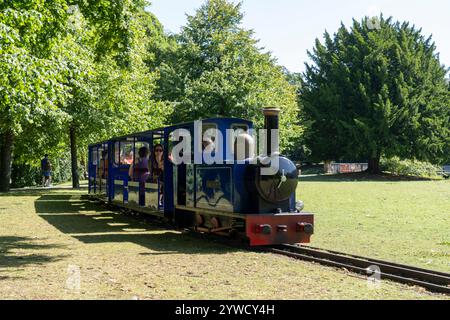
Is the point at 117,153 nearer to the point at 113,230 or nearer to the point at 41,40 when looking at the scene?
the point at 41,40

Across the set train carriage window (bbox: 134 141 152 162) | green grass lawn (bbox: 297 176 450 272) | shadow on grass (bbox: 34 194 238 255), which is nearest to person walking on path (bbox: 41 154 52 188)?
shadow on grass (bbox: 34 194 238 255)

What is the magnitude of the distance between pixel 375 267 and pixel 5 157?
22.7 m

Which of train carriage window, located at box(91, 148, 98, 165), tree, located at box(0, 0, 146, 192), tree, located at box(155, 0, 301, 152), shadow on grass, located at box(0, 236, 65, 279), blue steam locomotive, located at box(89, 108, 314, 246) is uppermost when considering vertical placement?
tree, located at box(155, 0, 301, 152)

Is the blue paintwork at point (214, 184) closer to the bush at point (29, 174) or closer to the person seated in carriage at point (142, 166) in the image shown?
the person seated in carriage at point (142, 166)

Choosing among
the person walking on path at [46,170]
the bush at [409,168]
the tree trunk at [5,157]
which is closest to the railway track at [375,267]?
the tree trunk at [5,157]

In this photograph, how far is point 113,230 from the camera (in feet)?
48.1

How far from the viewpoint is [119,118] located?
29.4 m

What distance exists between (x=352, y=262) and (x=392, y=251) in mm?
1540

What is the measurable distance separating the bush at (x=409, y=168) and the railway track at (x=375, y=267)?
4198 cm

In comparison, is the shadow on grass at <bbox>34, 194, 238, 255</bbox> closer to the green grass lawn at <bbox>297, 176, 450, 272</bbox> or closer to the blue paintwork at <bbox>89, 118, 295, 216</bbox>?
the blue paintwork at <bbox>89, 118, 295, 216</bbox>

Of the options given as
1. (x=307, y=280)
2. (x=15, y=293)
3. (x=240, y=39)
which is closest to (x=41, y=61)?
(x=15, y=293)

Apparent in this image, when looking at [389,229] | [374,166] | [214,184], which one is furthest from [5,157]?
[374,166]

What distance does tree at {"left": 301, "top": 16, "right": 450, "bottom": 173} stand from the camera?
46.0 metres

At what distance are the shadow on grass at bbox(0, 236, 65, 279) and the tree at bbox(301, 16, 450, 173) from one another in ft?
119
